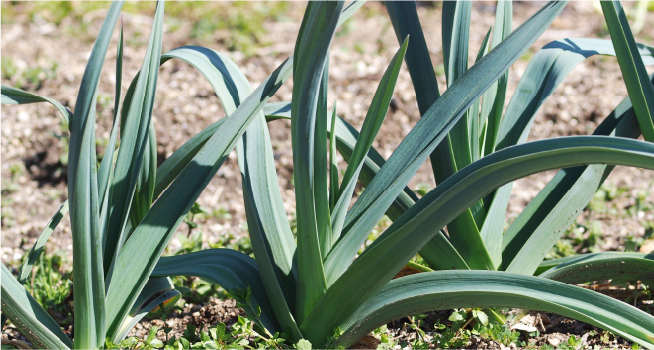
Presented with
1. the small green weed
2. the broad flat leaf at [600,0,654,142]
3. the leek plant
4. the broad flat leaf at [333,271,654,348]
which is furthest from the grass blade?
the broad flat leaf at [600,0,654,142]

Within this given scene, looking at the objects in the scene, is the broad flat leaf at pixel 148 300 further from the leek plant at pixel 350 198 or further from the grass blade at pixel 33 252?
the grass blade at pixel 33 252

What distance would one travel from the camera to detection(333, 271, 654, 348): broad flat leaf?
3.36 feet

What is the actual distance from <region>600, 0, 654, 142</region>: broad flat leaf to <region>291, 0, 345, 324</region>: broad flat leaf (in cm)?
75

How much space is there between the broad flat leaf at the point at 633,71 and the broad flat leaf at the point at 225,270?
98 centimetres

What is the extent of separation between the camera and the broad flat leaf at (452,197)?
2.84ft

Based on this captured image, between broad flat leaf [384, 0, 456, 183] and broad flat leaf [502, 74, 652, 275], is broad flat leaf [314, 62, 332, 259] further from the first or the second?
broad flat leaf [502, 74, 652, 275]

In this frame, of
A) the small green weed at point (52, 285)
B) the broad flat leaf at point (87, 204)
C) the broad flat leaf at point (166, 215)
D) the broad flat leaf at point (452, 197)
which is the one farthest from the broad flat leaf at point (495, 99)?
the small green weed at point (52, 285)

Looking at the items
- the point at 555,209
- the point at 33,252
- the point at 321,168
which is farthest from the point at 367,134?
the point at 33,252

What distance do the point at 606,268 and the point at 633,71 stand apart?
1.55ft

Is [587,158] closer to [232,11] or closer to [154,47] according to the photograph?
[154,47]

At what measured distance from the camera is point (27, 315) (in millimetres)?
1026

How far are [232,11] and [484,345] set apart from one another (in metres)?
3.40

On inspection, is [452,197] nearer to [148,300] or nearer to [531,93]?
[531,93]

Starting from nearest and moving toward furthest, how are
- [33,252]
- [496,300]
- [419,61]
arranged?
[496,300] < [33,252] < [419,61]
